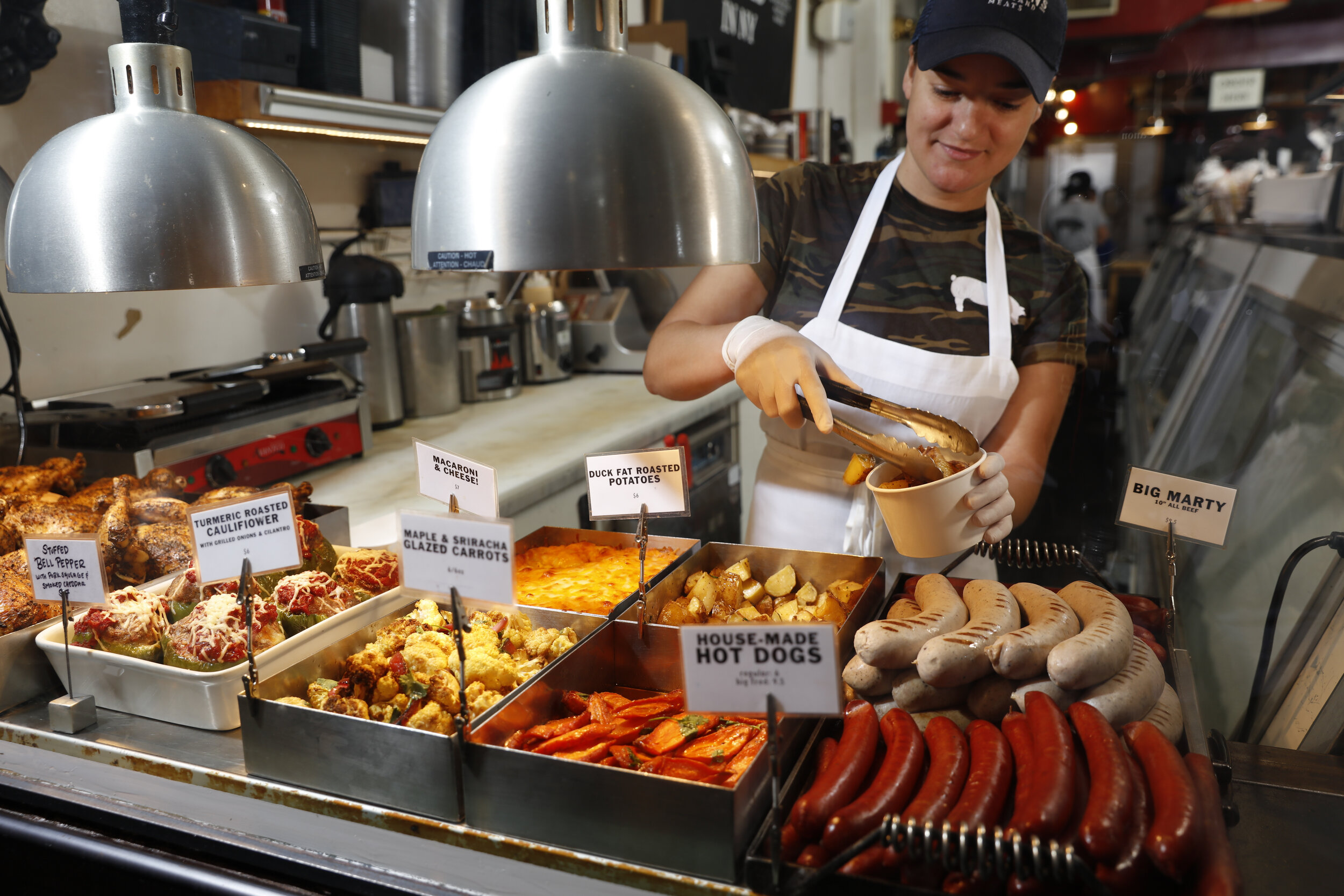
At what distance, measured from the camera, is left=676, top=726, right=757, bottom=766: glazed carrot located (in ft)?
4.31

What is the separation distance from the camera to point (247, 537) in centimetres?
148

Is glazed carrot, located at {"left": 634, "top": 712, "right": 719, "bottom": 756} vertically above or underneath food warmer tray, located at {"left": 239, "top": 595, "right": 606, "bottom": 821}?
underneath

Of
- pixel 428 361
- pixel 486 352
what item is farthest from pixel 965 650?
pixel 486 352

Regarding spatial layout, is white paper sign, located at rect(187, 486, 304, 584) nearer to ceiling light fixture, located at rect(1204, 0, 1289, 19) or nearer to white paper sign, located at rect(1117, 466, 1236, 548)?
white paper sign, located at rect(1117, 466, 1236, 548)

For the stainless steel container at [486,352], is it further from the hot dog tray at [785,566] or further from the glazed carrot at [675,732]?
the glazed carrot at [675,732]

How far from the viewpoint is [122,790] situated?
136cm

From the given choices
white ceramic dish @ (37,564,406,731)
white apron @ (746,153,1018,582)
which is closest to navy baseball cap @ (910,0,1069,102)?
white apron @ (746,153,1018,582)

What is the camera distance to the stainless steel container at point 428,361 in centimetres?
358

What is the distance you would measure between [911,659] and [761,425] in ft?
4.22

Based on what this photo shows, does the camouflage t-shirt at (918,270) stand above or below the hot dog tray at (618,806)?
above

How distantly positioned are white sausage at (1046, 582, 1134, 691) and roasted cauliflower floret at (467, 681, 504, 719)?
2.56 feet

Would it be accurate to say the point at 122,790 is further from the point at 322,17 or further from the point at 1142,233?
the point at 1142,233

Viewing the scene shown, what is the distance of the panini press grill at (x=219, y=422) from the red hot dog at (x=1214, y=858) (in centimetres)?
233

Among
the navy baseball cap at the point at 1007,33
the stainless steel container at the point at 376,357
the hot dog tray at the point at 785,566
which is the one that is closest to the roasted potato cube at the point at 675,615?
the hot dog tray at the point at 785,566
